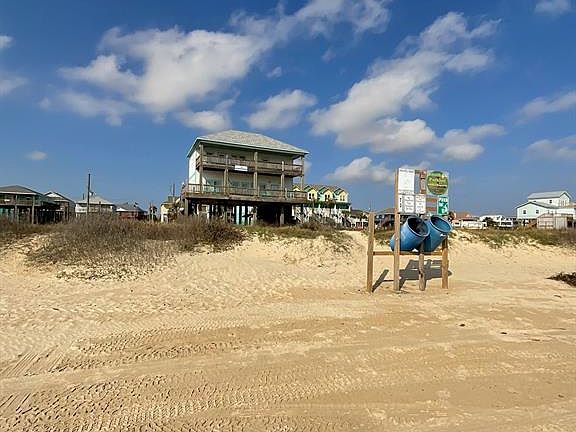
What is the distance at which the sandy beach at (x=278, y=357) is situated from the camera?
379 cm

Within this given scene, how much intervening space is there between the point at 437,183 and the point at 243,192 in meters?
20.3

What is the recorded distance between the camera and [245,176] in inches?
1340

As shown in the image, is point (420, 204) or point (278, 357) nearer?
point (278, 357)

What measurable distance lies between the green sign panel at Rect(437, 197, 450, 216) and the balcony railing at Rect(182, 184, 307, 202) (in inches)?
759

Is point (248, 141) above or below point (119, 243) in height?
above

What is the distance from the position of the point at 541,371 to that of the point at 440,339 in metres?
1.51

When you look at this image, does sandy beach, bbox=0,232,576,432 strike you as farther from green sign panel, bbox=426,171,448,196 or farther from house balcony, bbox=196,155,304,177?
house balcony, bbox=196,155,304,177

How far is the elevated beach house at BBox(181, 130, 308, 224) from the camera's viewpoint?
98.7 ft

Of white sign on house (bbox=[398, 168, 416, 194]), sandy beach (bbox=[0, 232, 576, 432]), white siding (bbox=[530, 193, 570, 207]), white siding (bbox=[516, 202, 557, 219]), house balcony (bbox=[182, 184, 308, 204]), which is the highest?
white siding (bbox=[530, 193, 570, 207])

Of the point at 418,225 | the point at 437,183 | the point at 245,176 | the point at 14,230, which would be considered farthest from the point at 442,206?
the point at 245,176

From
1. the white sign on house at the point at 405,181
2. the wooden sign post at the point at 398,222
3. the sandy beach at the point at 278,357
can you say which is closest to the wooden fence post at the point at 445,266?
the sandy beach at the point at 278,357

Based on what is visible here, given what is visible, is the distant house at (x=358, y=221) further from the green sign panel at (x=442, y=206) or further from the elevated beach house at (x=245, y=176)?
the green sign panel at (x=442, y=206)

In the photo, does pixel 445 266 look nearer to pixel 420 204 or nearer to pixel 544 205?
pixel 420 204

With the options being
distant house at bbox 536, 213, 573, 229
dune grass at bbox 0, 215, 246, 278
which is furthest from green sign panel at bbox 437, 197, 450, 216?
distant house at bbox 536, 213, 573, 229
